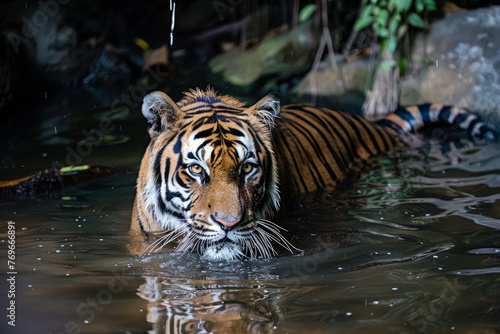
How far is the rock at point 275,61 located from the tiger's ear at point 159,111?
3770mm

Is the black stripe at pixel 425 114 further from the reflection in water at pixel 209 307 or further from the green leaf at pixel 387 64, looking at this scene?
the reflection in water at pixel 209 307

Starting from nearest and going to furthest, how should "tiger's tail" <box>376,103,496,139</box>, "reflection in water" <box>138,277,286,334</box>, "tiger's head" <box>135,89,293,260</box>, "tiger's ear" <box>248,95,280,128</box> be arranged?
"reflection in water" <box>138,277,286,334</box>
"tiger's head" <box>135,89,293,260</box>
"tiger's ear" <box>248,95,280,128</box>
"tiger's tail" <box>376,103,496,139</box>

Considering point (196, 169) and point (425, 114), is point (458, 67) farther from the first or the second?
point (196, 169)

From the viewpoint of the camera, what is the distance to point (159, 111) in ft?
11.3

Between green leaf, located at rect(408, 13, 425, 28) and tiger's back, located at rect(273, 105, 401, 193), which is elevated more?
green leaf, located at rect(408, 13, 425, 28)

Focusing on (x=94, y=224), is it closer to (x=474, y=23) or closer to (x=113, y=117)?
(x=113, y=117)

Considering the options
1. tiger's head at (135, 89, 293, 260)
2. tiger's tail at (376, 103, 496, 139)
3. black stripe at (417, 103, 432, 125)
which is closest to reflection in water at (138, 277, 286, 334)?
tiger's head at (135, 89, 293, 260)

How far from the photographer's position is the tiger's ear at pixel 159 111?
11.1 ft

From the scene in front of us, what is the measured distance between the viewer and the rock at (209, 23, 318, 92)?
7324 mm

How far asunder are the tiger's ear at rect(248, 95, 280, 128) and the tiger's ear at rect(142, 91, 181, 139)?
0.40 metres

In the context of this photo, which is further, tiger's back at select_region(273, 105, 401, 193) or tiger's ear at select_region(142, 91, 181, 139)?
tiger's back at select_region(273, 105, 401, 193)

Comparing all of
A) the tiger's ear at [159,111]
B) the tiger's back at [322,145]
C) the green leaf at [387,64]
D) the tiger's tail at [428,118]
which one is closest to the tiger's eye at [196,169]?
the tiger's ear at [159,111]

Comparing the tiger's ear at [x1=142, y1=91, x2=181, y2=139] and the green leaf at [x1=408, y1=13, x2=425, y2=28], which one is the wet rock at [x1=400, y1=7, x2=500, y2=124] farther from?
the tiger's ear at [x1=142, y1=91, x2=181, y2=139]

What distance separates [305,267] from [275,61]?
4473 mm
